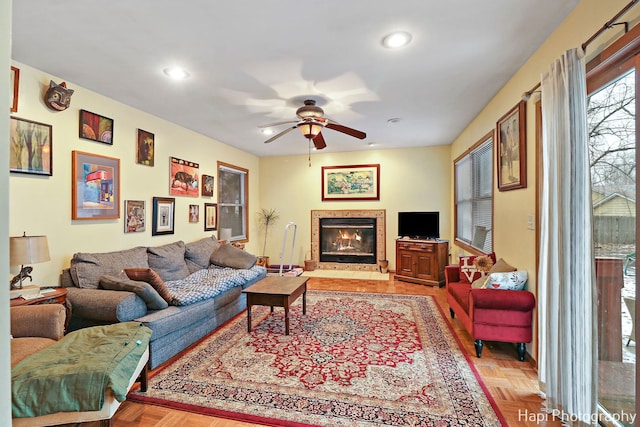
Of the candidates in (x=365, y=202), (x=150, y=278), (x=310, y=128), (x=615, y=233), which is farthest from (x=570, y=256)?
(x=365, y=202)

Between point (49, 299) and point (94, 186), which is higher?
point (94, 186)

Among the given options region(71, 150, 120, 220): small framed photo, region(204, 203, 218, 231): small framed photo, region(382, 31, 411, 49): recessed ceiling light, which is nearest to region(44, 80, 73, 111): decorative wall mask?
region(71, 150, 120, 220): small framed photo

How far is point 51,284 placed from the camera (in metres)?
2.85

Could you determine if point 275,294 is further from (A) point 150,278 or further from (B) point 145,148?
(B) point 145,148

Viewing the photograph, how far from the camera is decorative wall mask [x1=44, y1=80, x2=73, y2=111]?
2.76 meters

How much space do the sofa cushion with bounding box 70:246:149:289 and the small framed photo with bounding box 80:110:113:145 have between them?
1.26 metres

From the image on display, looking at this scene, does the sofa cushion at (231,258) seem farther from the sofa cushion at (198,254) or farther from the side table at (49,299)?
the side table at (49,299)

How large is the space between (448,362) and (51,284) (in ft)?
12.4

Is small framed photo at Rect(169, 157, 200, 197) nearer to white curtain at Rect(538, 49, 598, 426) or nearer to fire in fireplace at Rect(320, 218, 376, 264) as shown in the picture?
fire in fireplace at Rect(320, 218, 376, 264)

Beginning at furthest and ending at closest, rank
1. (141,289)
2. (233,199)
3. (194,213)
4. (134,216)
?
(233,199) < (194,213) < (134,216) < (141,289)

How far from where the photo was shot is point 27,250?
7.66ft

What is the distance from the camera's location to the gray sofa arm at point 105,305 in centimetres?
248

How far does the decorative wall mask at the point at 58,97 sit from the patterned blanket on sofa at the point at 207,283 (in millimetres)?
2102

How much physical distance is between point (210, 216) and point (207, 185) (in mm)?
550
